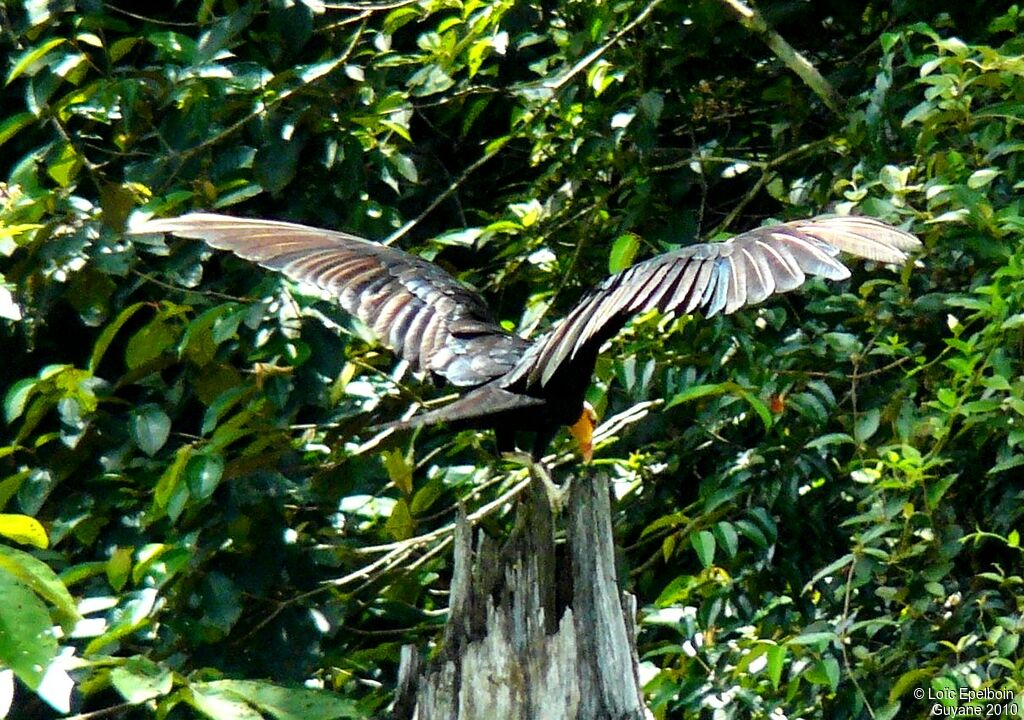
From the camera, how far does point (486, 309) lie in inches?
144

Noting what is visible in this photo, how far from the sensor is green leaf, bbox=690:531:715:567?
3.22 meters

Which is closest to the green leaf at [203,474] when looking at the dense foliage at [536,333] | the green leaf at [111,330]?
the dense foliage at [536,333]

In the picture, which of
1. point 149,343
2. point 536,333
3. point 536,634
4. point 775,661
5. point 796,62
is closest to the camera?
point 536,634

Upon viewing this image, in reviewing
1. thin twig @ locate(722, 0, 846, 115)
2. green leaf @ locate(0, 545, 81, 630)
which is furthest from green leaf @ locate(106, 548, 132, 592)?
thin twig @ locate(722, 0, 846, 115)

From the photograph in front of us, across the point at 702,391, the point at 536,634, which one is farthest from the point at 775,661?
the point at 536,634

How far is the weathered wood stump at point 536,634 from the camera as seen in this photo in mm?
2412

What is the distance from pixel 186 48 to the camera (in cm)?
384

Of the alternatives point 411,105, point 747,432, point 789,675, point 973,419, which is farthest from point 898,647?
point 411,105

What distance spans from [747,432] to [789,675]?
0.73 metres

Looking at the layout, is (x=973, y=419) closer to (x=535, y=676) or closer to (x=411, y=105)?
(x=535, y=676)

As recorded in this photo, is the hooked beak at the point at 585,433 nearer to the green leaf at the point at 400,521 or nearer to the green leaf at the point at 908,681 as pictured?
the green leaf at the point at 400,521

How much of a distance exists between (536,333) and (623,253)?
0.53 m

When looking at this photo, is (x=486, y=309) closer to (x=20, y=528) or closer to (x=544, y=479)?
(x=544, y=479)

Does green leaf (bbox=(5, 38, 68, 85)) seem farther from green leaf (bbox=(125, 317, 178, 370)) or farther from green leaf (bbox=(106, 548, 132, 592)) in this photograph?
green leaf (bbox=(106, 548, 132, 592))
